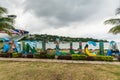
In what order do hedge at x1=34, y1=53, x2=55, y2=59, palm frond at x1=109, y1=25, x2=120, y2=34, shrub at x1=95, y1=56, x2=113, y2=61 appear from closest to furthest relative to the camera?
shrub at x1=95, y1=56, x2=113, y2=61
hedge at x1=34, y1=53, x2=55, y2=59
palm frond at x1=109, y1=25, x2=120, y2=34

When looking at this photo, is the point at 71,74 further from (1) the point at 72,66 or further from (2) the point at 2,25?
(2) the point at 2,25

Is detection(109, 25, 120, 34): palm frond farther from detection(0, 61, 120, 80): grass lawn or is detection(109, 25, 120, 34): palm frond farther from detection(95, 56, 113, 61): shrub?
detection(0, 61, 120, 80): grass lawn

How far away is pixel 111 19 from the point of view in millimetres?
30859

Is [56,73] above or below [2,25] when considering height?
below

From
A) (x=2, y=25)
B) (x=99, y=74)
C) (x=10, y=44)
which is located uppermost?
(x=2, y=25)

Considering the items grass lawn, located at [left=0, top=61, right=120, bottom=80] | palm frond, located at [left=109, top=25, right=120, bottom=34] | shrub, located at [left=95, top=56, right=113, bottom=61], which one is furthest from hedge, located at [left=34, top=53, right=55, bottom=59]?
palm frond, located at [left=109, top=25, right=120, bottom=34]

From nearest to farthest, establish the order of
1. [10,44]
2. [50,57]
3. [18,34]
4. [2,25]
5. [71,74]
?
1. [71,74]
2. [50,57]
3. [2,25]
4. [10,44]
5. [18,34]

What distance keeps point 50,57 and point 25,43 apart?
6.36 meters

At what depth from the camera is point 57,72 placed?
60.9 feet

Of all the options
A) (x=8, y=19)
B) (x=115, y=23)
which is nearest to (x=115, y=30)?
(x=115, y=23)

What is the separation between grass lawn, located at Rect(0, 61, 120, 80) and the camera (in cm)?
1751

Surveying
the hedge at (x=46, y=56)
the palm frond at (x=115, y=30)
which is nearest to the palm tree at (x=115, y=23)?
the palm frond at (x=115, y=30)

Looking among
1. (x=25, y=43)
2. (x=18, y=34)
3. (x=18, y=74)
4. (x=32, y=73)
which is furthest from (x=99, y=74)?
(x=18, y=34)

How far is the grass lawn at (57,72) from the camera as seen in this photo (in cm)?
1751
